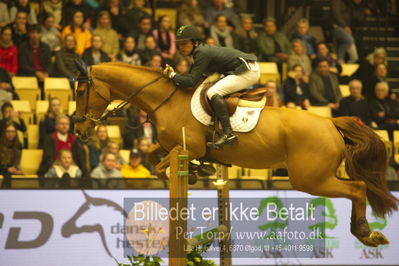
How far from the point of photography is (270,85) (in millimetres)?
12555

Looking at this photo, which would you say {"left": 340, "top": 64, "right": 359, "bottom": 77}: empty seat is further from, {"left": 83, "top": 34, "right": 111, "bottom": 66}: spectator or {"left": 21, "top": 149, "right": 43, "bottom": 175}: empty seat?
{"left": 21, "top": 149, "right": 43, "bottom": 175}: empty seat

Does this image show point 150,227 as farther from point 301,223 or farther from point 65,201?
point 301,223

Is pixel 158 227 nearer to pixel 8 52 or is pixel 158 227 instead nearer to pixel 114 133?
pixel 114 133

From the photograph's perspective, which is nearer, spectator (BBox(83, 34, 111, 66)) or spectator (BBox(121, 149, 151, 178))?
spectator (BBox(121, 149, 151, 178))

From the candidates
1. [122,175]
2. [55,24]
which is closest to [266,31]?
[55,24]

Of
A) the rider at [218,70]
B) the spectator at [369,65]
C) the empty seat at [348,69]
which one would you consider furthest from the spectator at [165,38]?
the rider at [218,70]

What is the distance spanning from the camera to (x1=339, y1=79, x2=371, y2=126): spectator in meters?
13.0

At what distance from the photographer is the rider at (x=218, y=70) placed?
794cm

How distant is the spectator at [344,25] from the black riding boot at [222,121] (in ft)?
26.2

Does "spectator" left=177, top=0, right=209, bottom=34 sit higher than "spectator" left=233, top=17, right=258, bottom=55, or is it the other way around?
"spectator" left=177, top=0, right=209, bottom=34

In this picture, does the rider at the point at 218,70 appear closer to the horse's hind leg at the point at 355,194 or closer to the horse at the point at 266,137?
the horse at the point at 266,137

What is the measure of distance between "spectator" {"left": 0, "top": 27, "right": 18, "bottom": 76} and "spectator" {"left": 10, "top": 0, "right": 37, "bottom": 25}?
0.74 m

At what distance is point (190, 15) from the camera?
48.4ft

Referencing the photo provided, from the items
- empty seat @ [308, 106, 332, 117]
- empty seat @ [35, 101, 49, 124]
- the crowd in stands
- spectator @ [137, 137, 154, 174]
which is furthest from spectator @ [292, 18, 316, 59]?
empty seat @ [35, 101, 49, 124]
